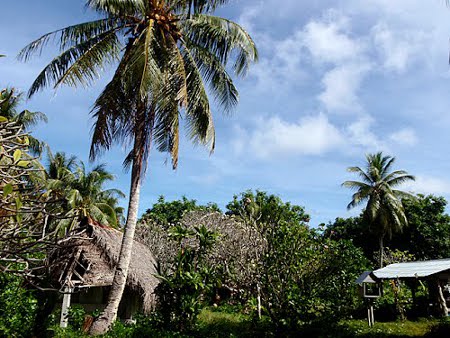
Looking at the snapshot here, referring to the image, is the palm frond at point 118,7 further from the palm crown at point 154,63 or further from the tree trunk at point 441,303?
the tree trunk at point 441,303

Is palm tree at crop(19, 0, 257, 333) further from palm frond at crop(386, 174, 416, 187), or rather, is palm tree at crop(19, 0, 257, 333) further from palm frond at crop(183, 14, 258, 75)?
palm frond at crop(386, 174, 416, 187)

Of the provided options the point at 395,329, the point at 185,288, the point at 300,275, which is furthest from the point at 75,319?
the point at 395,329

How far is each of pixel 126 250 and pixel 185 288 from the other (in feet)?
7.84

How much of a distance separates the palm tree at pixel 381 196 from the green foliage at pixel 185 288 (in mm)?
19286

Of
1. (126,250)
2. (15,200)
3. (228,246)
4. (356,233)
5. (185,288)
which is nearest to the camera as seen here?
(15,200)

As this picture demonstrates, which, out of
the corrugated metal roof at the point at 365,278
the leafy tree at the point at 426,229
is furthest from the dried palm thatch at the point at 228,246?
the leafy tree at the point at 426,229

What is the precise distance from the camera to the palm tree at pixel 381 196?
1021 inches

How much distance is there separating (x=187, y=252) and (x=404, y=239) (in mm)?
23709

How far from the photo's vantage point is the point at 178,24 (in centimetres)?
1155

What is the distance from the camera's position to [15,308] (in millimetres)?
9391

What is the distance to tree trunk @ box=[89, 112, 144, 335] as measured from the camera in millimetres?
9578

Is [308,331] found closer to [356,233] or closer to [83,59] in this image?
[83,59]

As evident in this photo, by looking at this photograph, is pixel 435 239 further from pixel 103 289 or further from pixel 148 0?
pixel 148 0

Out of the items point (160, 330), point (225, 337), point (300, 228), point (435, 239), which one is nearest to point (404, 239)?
point (435, 239)
